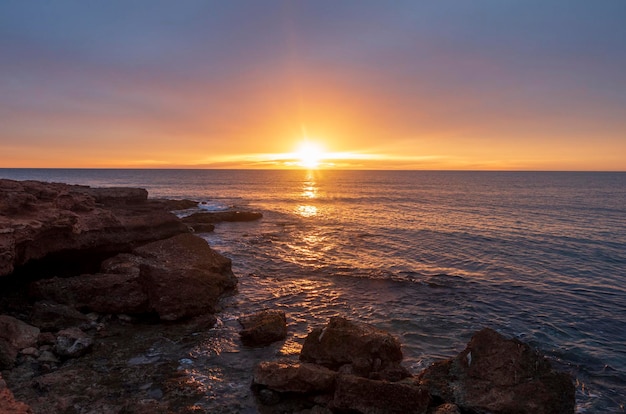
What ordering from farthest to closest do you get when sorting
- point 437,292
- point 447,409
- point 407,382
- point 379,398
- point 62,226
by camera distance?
point 437,292
point 62,226
point 407,382
point 447,409
point 379,398

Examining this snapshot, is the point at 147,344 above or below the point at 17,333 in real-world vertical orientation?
below

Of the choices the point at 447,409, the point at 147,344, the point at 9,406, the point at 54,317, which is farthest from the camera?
the point at 54,317

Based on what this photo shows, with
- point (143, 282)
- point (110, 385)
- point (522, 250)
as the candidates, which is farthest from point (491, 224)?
point (110, 385)

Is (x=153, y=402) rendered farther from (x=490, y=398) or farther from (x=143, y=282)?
(x=490, y=398)

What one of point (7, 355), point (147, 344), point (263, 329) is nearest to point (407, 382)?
point (263, 329)

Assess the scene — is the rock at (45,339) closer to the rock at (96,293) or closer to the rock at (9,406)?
the rock at (96,293)

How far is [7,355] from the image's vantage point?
1015 centimetres

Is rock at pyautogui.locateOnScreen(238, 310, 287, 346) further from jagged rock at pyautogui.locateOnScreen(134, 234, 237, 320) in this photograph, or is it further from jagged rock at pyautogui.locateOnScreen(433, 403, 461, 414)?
jagged rock at pyautogui.locateOnScreen(433, 403, 461, 414)

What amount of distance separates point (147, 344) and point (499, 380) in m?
10.5

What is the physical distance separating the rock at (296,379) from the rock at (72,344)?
559 cm

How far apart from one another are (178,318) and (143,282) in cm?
205

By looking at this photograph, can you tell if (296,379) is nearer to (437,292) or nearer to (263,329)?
(263,329)

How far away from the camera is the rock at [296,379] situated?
927 centimetres

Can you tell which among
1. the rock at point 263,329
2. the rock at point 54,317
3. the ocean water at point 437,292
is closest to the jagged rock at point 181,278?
the ocean water at point 437,292
